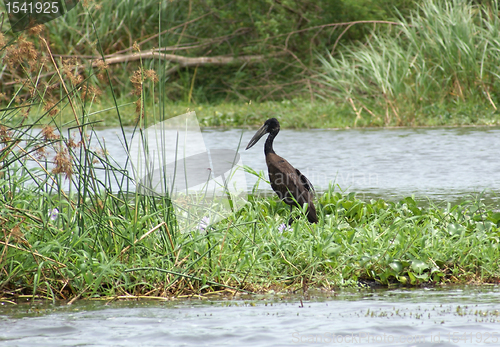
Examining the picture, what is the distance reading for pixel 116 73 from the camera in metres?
17.9

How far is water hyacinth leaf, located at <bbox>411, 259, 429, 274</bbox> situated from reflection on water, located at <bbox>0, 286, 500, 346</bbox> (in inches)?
8.5

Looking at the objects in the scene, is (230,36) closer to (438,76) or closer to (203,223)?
(438,76)

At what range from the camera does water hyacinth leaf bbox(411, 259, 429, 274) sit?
15.2 feet

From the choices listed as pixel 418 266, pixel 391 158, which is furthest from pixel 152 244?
pixel 391 158

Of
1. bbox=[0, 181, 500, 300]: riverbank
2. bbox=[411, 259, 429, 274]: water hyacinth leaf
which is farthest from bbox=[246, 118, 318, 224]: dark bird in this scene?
bbox=[411, 259, 429, 274]: water hyacinth leaf

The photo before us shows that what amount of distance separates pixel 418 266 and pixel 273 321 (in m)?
1.30

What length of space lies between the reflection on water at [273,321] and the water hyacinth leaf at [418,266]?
216 mm

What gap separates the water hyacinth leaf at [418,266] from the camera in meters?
4.62

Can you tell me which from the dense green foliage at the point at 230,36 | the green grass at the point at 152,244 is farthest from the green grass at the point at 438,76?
the green grass at the point at 152,244

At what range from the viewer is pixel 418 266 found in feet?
15.2

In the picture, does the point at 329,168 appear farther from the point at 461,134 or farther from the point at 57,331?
the point at 57,331

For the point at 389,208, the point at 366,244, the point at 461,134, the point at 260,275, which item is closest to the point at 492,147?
the point at 461,134

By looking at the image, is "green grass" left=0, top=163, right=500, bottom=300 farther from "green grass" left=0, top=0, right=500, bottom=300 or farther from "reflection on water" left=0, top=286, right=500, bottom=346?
"reflection on water" left=0, top=286, right=500, bottom=346

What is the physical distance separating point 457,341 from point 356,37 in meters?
15.0
